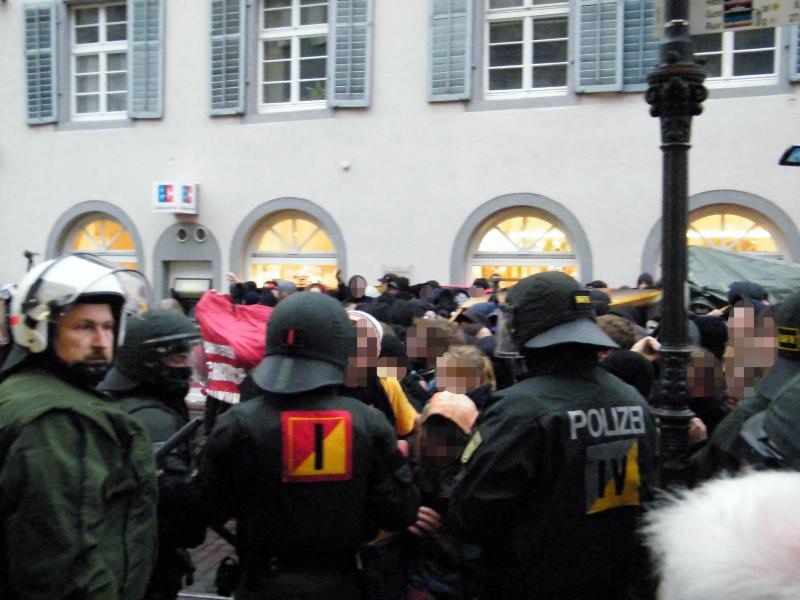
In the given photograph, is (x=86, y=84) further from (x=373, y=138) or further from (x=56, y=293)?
(x=56, y=293)

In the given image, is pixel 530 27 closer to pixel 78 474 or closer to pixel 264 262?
pixel 264 262

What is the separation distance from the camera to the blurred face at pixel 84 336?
236 centimetres

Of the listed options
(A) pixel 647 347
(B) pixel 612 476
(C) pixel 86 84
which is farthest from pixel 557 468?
(C) pixel 86 84

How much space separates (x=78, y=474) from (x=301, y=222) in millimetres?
12523

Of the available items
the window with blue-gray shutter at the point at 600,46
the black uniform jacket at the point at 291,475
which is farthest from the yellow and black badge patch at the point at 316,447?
the window with blue-gray shutter at the point at 600,46

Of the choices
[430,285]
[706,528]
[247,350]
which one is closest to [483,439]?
[706,528]

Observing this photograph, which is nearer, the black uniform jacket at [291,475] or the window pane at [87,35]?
the black uniform jacket at [291,475]

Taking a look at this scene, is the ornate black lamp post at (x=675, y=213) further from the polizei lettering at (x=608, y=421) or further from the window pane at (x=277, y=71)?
the window pane at (x=277, y=71)

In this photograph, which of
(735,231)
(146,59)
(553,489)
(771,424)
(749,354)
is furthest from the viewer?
(146,59)

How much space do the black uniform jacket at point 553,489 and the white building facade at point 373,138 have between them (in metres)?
9.93

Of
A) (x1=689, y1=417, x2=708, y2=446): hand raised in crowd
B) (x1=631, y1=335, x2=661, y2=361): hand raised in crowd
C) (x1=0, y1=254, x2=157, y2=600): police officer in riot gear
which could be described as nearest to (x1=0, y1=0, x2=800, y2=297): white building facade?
(x1=631, y1=335, x2=661, y2=361): hand raised in crowd

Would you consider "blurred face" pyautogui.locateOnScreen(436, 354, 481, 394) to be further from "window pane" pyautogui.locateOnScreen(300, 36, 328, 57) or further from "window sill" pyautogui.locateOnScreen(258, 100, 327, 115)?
"window pane" pyautogui.locateOnScreen(300, 36, 328, 57)

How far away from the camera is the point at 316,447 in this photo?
2.76 metres

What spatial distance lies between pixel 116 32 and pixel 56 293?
48.6 ft
